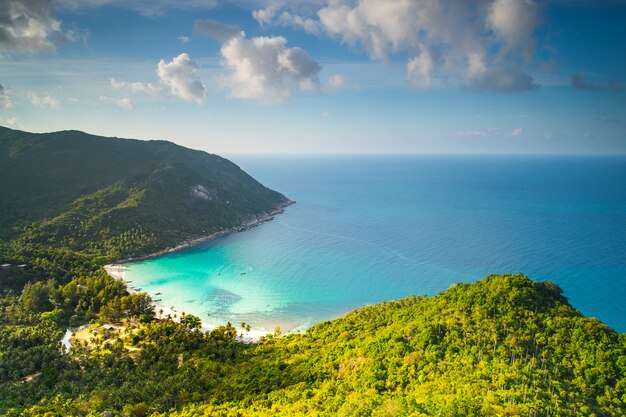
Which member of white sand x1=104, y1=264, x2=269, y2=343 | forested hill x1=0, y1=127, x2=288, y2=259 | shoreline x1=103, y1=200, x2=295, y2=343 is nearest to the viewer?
white sand x1=104, y1=264, x2=269, y2=343

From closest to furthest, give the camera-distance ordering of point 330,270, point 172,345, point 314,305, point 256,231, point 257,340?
point 172,345 < point 257,340 < point 314,305 < point 330,270 < point 256,231

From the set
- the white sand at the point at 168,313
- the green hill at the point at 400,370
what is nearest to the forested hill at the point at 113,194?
the white sand at the point at 168,313

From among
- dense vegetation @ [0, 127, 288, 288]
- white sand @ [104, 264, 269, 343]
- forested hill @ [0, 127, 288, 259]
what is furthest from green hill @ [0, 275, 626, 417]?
forested hill @ [0, 127, 288, 259]

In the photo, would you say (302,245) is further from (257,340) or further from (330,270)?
(257,340)

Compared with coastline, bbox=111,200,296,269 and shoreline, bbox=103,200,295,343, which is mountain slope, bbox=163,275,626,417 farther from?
coastline, bbox=111,200,296,269

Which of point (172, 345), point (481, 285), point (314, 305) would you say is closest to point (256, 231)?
point (314, 305)

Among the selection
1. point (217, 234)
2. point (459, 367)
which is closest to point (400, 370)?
point (459, 367)

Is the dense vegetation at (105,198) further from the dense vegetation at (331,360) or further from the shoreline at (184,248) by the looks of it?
the dense vegetation at (331,360)
